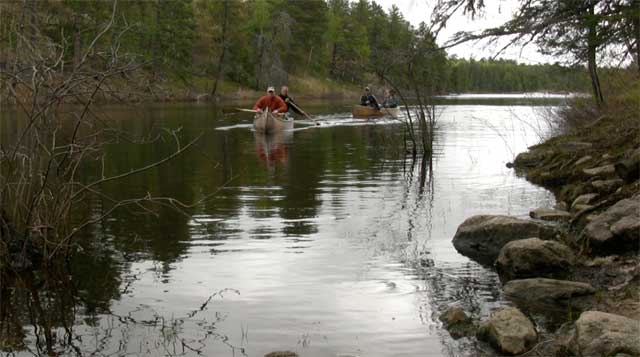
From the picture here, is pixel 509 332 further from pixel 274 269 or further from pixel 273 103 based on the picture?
pixel 273 103

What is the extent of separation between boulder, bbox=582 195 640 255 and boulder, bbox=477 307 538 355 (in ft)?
8.78

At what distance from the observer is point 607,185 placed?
39.8ft

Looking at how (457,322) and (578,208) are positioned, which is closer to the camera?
(457,322)

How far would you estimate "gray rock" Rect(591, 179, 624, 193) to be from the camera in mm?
11792

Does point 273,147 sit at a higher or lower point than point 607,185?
lower

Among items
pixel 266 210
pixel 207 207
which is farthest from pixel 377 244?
pixel 207 207

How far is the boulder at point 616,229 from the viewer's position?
9.02 metres

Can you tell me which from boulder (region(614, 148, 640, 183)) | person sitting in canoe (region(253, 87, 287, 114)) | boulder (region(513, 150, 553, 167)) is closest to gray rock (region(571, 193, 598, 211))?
boulder (region(614, 148, 640, 183))

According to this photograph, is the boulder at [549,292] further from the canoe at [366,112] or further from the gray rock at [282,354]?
the canoe at [366,112]

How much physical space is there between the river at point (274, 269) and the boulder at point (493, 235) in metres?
0.27

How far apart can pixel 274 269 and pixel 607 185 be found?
232 inches

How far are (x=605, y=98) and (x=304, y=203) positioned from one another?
40.7 ft

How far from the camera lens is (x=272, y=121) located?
102 feet

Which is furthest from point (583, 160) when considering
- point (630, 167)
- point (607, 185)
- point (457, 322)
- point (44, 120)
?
point (44, 120)
